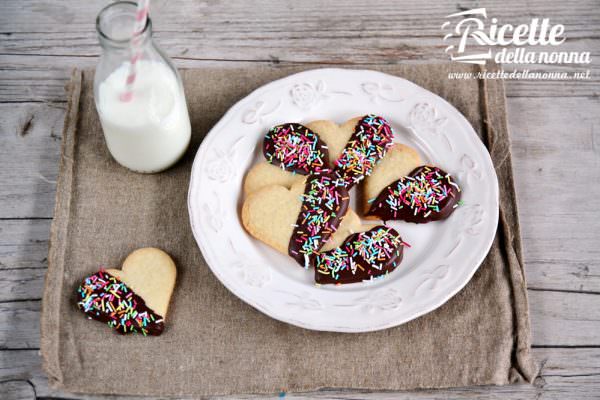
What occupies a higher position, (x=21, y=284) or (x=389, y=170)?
(x=389, y=170)

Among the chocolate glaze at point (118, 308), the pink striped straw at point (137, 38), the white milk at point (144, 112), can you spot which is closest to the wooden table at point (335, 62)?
the chocolate glaze at point (118, 308)

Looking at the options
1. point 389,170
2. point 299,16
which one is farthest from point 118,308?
point 299,16

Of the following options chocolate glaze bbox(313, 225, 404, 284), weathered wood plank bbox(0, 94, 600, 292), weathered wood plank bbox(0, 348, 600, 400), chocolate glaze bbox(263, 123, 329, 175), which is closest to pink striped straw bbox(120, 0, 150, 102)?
chocolate glaze bbox(263, 123, 329, 175)

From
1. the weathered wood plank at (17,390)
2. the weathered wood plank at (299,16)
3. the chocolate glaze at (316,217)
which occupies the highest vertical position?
the weathered wood plank at (299,16)

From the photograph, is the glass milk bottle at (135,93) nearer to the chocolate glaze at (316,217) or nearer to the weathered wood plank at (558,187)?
the chocolate glaze at (316,217)

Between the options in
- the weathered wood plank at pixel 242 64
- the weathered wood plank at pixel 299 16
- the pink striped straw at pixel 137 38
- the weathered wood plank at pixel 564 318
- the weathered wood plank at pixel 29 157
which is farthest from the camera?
the weathered wood plank at pixel 299 16

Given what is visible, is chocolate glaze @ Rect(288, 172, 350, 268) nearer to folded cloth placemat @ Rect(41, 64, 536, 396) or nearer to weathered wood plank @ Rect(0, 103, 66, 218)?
folded cloth placemat @ Rect(41, 64, 536, 396)

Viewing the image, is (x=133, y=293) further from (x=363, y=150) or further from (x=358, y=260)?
(x=363, y=150)
